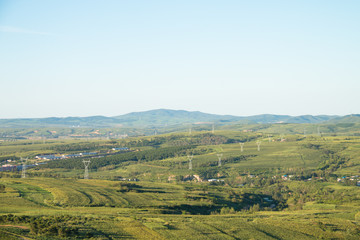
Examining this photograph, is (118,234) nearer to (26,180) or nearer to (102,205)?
(102,205)

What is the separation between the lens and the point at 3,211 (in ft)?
252

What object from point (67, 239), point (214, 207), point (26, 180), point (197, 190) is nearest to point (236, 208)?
point (214, 207)

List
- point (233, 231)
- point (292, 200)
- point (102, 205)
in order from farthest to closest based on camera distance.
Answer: point (292, 200) → point (102, 205) → point (233, 231)

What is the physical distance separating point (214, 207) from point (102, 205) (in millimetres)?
29233

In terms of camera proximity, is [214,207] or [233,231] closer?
[233,231]

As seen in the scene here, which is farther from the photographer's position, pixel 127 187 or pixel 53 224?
pixel 127 187

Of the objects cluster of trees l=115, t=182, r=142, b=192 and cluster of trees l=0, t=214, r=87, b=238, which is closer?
cluster of trees l=0, t=214, r=87, b=238

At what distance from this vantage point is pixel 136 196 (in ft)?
356

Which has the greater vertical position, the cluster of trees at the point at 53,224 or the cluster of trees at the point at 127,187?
the cluster of trees at the point at 53,224

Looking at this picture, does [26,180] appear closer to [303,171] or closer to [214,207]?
[214,207]

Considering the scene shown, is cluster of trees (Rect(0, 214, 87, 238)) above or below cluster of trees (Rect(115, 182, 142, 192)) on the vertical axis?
above

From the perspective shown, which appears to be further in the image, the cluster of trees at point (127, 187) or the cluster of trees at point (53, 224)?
the cluster of trees at point (127, 187)

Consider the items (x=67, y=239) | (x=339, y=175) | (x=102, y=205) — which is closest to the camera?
(x=67, y=239)

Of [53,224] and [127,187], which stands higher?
[53,224]
